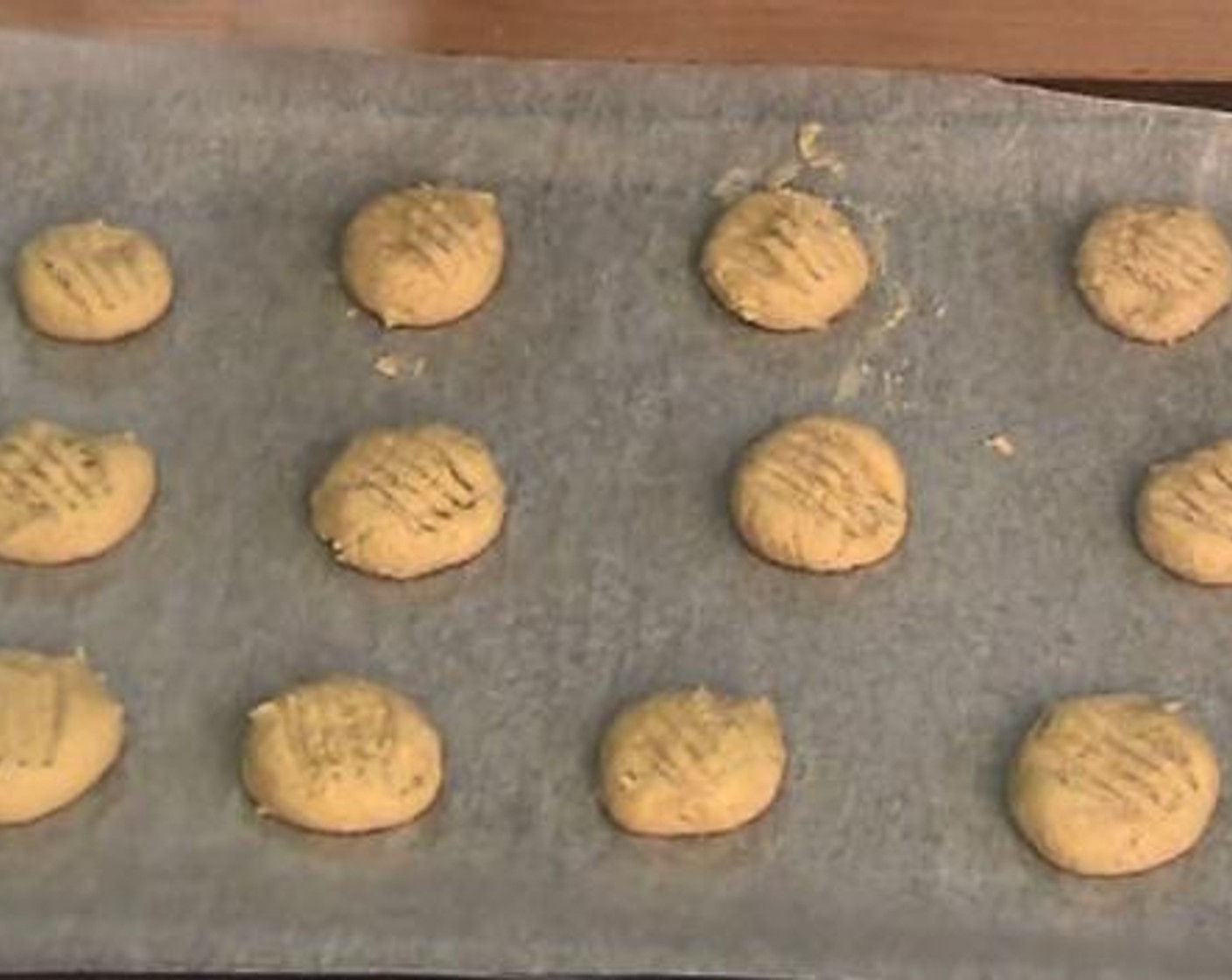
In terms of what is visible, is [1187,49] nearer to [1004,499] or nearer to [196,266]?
[1004,499]

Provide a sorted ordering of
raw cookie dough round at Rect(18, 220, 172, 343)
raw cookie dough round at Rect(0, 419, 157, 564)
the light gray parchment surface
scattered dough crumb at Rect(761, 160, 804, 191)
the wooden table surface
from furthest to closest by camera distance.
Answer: the wooden table surface, scattered dough crumb at Rect(761, 160, 804, 191), raw cookie dough round at Rect(18, 220, 172, 343), raw cookie dough round at Rect(0, 419, 157, 564), the light gray parchment surface

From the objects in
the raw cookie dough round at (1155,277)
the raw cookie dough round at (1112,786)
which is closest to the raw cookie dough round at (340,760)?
the raw cookie dough round at (1112,786)

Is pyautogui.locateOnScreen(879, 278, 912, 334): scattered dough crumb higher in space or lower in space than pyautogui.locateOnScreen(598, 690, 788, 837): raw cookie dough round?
higher

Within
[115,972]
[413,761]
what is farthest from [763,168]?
[115,972]

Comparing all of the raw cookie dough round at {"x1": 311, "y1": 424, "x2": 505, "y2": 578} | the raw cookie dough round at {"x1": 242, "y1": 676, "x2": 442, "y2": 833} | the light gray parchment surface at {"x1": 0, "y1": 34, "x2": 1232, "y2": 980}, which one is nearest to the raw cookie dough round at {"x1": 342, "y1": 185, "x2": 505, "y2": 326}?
the light gray parchment surface at {"x1": 0, "y1": 34, "x2": 1232, "y2": 980}

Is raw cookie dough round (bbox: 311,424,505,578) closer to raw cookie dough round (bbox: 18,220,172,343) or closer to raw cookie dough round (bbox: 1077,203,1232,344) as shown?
raw cookie dough round (bbox: 18,220,172,343)

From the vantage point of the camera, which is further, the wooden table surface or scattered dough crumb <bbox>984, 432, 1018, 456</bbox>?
the wooden table surface

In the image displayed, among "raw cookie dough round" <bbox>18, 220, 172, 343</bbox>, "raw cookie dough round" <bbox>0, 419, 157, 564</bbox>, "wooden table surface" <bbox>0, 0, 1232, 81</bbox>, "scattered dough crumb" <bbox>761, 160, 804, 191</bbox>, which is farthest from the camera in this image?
"wooden table surface" <bbox>0, 0, 1232, 81</bbox>

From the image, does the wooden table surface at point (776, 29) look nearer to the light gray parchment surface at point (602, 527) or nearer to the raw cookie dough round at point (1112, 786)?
the light gray parchment surface at point (602, 527)
